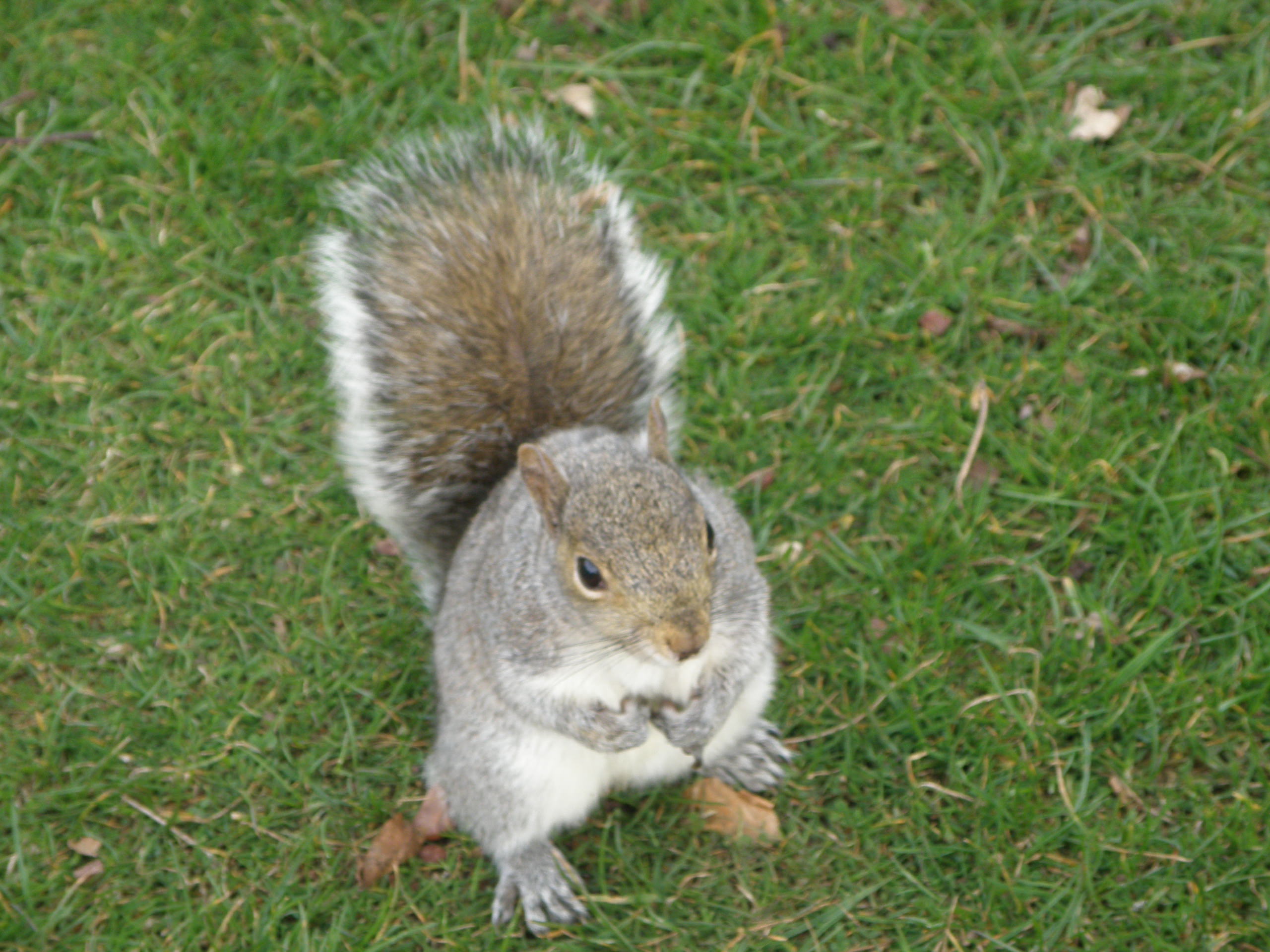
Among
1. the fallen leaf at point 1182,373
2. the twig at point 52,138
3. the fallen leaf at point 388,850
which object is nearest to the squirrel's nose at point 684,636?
the fallen leaf at point 388,850

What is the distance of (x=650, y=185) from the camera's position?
3051 mm

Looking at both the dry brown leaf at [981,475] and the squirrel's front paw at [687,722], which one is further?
the dry brown leaf at [981,475]

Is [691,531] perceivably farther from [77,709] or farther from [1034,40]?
[1034,40]

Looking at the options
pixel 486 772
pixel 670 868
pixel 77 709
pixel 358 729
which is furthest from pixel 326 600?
pixel 670 868

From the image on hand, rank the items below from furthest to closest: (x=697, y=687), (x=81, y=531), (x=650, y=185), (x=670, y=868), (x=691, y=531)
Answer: (x=650, y=185)
(x=81, y=531)
(x=670, y=868)
(x=697, y=687)
(x=691, y=531)

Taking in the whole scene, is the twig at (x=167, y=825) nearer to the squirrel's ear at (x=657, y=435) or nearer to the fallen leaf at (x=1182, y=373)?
the squirrel's ear at (x=657, y=435)

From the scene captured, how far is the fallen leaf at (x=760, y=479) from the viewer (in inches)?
105

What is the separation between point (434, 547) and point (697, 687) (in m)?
0.59

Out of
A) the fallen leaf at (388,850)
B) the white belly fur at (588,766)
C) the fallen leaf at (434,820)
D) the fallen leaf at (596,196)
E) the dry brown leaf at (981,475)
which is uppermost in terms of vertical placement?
the fallen leaf at (596,196)

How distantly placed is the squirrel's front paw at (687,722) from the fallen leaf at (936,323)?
1152mm

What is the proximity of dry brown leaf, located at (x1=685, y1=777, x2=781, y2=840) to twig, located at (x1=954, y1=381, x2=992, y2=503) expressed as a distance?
75cm

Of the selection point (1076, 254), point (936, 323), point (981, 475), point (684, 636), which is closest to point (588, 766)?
point (684, 636)

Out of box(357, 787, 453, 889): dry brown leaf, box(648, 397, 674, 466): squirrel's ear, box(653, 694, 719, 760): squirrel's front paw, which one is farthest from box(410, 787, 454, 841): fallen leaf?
box(648, 397, 674, 466): squirrel's ear

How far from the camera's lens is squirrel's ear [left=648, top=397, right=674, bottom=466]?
1.89m
